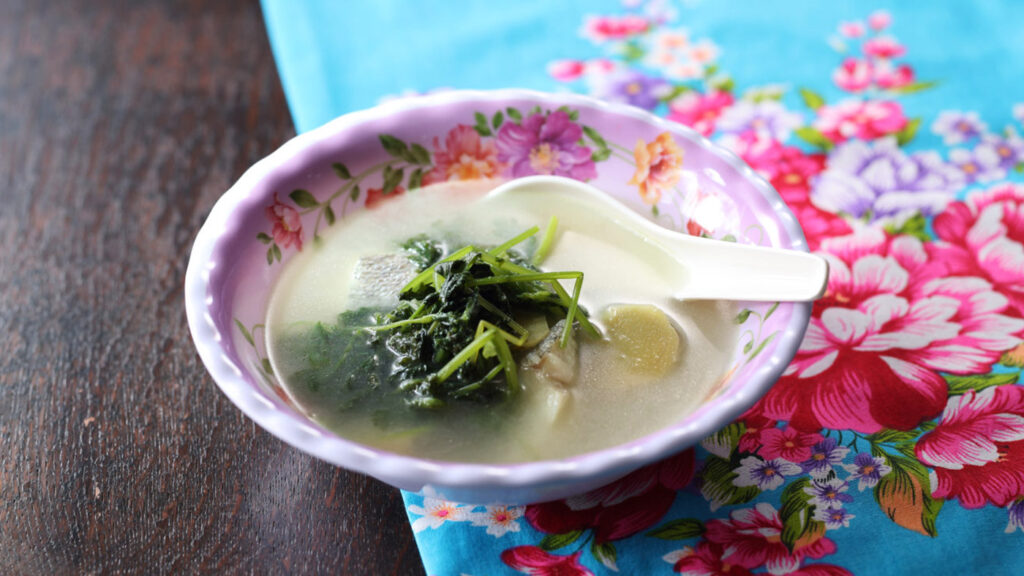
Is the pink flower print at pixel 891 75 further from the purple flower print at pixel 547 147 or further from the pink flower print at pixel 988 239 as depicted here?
the purple flower print at pixel 547 147

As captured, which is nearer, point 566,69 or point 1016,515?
point 1016,515

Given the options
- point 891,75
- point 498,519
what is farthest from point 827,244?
point 498,519

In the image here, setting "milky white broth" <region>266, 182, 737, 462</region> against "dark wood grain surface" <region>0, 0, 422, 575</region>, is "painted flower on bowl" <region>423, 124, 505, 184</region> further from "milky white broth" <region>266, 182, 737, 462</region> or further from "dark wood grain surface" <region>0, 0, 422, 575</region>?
"dark wood grain surface" <region>0, 0, 422, 575</region>

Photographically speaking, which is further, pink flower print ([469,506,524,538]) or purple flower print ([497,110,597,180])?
purple flower print ([497,110,597,180])

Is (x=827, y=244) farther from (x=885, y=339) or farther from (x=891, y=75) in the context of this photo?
(x=891, y=75)

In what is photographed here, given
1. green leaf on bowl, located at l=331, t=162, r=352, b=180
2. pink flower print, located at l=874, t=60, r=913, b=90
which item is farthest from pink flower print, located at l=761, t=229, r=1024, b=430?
green leaf on bowl, located at l=331, t=162, r=352, b=180

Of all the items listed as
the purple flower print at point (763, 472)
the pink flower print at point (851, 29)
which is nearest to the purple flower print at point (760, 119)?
the pink flower print at point (851, 29)

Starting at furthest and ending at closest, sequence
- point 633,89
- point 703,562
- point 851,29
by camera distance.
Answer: point 851,29, point 633,89, point 703,562
